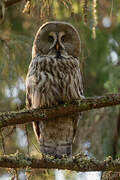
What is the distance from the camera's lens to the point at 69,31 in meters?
4.66

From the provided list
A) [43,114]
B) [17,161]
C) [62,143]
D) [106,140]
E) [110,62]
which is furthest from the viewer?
[110,62]

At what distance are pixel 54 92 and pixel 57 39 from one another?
0.72 meters

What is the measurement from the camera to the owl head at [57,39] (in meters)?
4.55

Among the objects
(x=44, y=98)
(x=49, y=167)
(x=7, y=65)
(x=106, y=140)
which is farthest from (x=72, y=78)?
(x=106, y=140)

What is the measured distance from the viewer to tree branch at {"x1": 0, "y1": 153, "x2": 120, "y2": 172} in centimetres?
302

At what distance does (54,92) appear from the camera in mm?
4117

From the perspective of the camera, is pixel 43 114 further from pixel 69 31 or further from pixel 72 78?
pixel 69 31

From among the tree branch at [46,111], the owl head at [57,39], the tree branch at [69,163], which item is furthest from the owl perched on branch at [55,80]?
the tree branch at [69,163]

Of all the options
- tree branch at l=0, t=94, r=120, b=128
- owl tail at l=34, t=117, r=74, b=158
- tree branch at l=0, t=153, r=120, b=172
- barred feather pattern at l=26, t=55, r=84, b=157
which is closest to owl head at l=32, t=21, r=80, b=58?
barred feather pattern at l=26, t=55, r=84, b=157

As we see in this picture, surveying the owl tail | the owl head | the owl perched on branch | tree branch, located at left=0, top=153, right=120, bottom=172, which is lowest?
tree branch, located at left=0, top=153, right=120, bottom=172

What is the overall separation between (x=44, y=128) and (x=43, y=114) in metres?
1.02

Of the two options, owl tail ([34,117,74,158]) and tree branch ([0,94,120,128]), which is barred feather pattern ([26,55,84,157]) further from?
tree branch ([0,94,120,128])

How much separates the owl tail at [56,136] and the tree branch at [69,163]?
40.4 inches

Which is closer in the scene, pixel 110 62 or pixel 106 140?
pixel 106 140
